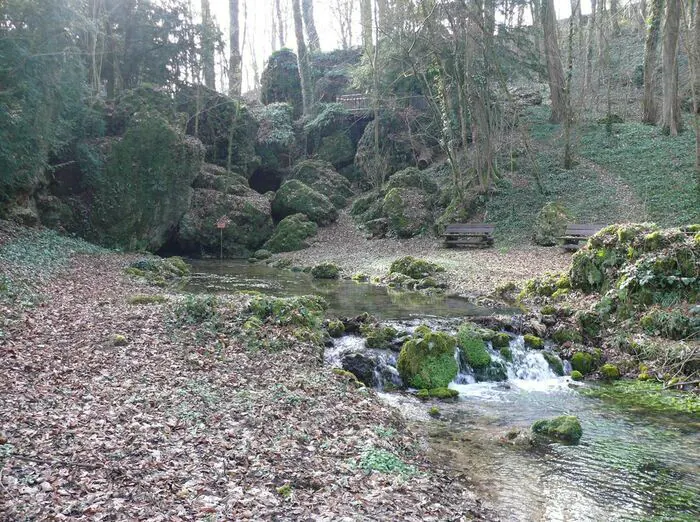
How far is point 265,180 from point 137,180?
12.2 meters

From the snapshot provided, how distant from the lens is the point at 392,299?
635 inches

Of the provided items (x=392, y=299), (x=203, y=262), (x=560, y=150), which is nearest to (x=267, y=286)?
(x=392, y=299)

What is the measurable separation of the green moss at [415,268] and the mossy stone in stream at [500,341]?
750cm

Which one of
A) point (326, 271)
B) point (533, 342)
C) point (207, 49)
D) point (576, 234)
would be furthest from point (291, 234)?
point (533, 342)

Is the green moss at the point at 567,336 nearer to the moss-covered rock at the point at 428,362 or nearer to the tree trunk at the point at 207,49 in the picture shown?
the moss-covered rock at the point at 428,362

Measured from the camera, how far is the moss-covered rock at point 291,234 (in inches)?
1062

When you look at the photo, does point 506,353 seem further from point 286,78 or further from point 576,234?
point 286,78

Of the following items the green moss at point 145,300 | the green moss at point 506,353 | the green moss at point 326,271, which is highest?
the green moss at point 145,300

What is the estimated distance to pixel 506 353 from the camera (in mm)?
10922

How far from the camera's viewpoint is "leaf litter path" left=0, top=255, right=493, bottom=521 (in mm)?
4473

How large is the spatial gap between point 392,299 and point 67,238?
12.6 meters

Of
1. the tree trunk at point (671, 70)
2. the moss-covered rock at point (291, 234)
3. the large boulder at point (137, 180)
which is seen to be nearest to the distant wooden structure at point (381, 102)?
the moss-covered rock at point (291, 234)

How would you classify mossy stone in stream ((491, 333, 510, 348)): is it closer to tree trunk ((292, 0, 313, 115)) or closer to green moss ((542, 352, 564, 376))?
green moss ((542, 352, 564, 376))

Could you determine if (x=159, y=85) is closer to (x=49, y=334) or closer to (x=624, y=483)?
(x=49, y=334)
